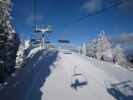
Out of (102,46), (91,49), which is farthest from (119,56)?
(91,49)

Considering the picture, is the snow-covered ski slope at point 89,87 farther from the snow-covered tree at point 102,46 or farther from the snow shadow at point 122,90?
the snow-covered tree at point 102,46

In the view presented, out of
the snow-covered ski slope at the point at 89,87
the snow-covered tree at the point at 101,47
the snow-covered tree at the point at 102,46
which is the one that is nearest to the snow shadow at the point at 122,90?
the snow-covered ski slope at the point at 89,87

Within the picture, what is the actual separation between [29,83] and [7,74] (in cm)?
700

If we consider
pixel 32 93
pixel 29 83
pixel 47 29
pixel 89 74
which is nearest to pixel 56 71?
pixel 89 74

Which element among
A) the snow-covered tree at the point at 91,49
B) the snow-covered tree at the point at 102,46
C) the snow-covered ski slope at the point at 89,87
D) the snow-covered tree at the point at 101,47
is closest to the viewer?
the snow-covered ski slope at the point at 89,87

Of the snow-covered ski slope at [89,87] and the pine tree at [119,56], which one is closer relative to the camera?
the snow-covered ski slope at [89,87]

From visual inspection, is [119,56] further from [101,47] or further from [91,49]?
[91,49]

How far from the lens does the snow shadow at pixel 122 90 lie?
Answer: 80.7 ft

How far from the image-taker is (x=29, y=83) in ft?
102

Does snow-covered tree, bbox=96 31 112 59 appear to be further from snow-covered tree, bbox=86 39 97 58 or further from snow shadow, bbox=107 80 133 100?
snow shadow, bbox=107 80 133 100

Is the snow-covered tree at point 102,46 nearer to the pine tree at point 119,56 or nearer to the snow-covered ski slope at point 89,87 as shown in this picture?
the pine tree at point 119,56

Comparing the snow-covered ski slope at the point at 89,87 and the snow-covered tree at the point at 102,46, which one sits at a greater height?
the snow-covered tree at the point at 102,46

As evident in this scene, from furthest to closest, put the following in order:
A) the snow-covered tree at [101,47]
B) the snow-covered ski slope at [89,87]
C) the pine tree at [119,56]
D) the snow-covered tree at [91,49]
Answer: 1. the snow-covered tree at [91,49]
2. the snow-covered tree at [101,47]
3. the pine tree at [119,56]
4. the snow-covered ski slope at [89,87]

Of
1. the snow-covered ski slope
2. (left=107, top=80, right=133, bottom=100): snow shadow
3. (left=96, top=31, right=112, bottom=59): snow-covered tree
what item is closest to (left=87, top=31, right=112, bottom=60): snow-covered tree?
(left=96, top=31, right=112, bottom=59): snow-covered tree
